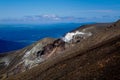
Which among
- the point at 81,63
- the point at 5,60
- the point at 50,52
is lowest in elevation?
the point at 5,60

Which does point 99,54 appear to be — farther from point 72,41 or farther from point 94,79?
point 72,41

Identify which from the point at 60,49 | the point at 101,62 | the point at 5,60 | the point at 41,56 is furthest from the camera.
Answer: the point at 5,60

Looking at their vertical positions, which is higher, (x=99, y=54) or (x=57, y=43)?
(x=99, y=54)

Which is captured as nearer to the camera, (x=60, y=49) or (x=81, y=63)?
(x=81, y=63)

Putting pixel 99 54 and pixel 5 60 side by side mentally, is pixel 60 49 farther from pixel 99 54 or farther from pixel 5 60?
pixel 99 54

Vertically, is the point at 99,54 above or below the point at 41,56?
above

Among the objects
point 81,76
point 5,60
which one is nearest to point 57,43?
point 5,60

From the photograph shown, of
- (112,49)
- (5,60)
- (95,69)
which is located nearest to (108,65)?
(95,69)

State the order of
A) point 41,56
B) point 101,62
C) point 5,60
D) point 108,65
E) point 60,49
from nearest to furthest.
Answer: point 108,65, point 101,62, point 60,49, point 41,56, point 5,60

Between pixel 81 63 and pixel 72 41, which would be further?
pixel 72 41
